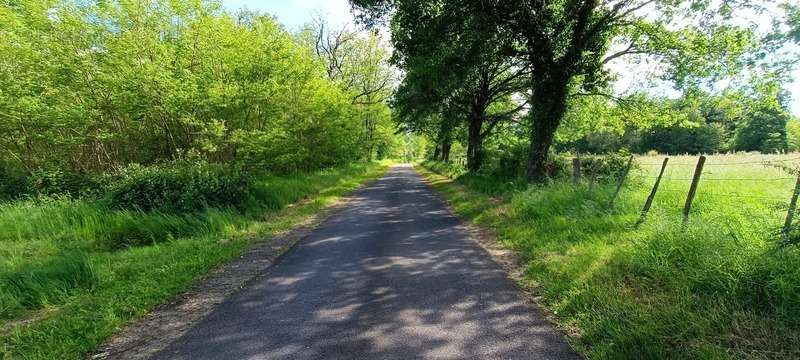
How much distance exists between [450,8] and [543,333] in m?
10.2

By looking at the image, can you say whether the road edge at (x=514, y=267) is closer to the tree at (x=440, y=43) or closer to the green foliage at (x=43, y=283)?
the tree at (x=440, y=43)

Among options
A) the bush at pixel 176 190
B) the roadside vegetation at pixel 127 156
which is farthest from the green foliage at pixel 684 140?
the bush at pixel 176 190

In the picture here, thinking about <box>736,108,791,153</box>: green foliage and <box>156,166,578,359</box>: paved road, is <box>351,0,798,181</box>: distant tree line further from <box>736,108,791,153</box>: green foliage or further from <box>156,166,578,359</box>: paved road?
<box>736,108,791,153</box>: green foliage

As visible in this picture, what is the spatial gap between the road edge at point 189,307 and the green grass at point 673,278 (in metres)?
4.12

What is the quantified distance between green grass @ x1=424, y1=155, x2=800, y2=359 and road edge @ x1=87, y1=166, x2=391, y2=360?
4120mm

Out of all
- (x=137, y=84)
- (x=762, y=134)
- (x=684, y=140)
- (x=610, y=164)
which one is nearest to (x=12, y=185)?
(x=137, y=84)

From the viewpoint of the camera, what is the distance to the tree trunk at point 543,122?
12.2 metres

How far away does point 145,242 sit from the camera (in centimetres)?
803

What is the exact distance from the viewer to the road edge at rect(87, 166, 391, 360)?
3.78 metres

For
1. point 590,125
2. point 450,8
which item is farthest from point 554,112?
point 590,125

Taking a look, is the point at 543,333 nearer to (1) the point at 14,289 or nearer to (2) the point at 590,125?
(1) the point at 14,289

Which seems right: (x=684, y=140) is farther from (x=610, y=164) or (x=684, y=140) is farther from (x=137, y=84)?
(x=137, y=84)

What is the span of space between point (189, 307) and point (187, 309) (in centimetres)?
7

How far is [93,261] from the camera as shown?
19.2 ft
